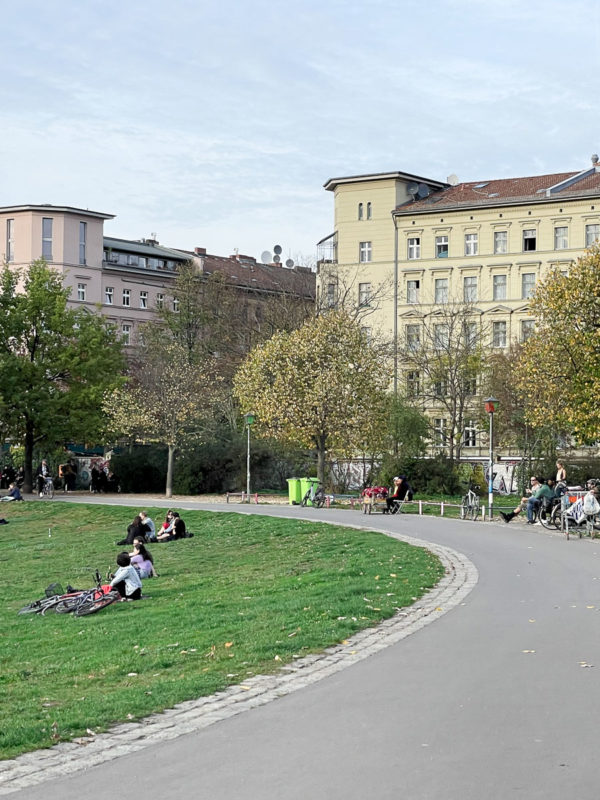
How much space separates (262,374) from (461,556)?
101 ft

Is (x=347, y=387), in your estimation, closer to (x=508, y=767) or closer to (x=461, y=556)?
(x=461, y=556)

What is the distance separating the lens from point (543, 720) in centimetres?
879

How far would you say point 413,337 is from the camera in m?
79.4

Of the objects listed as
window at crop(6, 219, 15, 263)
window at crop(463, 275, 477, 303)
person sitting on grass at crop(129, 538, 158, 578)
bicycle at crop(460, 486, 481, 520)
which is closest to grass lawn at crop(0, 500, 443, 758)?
person sitting on grass at crop(129, 538, 158, 578)

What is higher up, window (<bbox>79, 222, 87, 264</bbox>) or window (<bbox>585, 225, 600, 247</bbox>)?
window (<bbox>79, 222, 87, 264</bbox>)

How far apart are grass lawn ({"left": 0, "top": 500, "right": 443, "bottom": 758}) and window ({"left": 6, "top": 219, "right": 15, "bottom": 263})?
6436 centimetres

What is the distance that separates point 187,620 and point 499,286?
6807 centimetres

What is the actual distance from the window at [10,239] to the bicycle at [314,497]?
179 ft

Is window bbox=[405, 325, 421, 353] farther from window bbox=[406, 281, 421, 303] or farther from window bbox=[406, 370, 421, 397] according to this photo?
window bbox=[406, 281, 421, 303]

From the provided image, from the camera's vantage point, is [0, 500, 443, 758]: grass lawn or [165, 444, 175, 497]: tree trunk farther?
[165, 444, 175, 497]: tree trunk

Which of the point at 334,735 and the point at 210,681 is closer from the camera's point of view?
the point at 334,735

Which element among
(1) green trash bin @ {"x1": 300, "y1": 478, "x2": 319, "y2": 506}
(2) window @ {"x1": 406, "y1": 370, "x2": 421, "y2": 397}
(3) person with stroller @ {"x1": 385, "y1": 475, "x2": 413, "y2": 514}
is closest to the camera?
(3) person with stroller @ {"x1": 385, "y1": 475, "x2": 413, "y2": 514}

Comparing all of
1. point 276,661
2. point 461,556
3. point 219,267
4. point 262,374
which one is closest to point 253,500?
point 262,374

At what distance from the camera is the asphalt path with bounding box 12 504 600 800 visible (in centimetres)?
712
